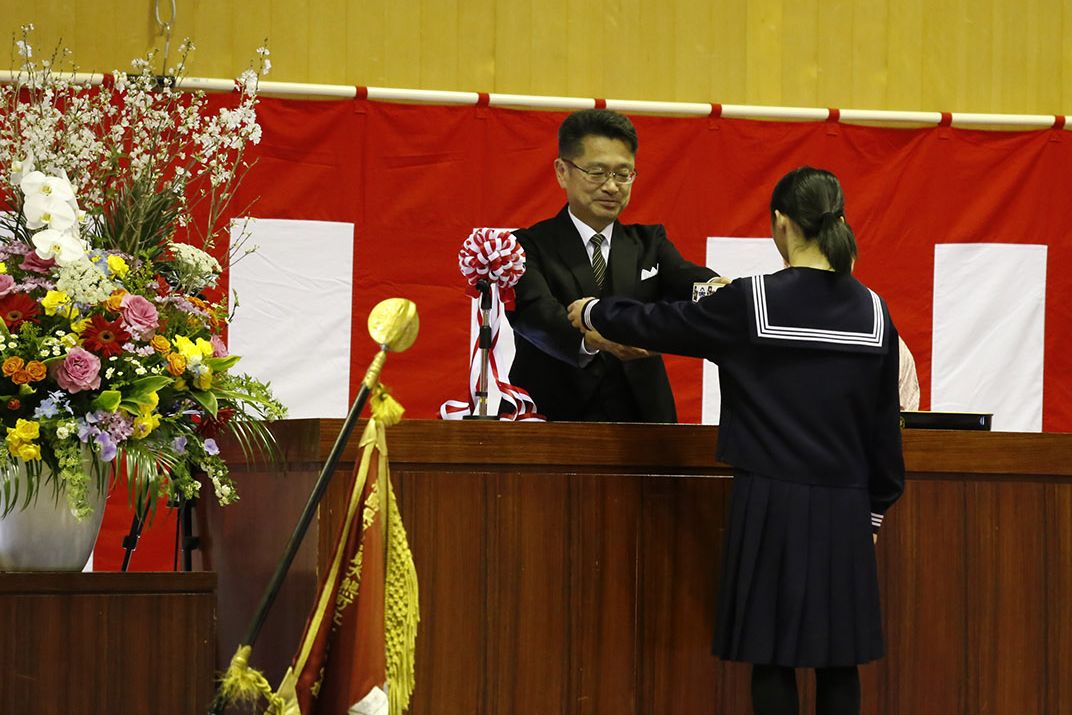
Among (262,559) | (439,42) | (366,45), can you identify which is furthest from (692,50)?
(262,559)

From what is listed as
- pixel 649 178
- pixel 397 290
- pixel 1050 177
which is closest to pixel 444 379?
pixel 397 290

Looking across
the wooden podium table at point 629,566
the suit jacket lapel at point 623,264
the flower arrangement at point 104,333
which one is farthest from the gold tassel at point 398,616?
the suit jacket lapel at point 623,264

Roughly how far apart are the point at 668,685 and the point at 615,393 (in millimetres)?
658

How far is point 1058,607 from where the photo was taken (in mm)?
2557

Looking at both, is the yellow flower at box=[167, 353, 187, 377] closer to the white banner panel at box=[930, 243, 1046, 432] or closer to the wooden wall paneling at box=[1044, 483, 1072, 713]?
the wooden wall paneling at box=[1044, 483, 1072, 713]

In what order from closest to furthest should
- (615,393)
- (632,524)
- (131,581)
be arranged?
(131,581)
(632,524)
(615,393)

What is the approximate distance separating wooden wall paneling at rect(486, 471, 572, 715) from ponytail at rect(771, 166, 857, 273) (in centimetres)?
60

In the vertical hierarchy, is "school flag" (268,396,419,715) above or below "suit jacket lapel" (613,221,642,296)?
below

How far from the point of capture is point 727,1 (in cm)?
459

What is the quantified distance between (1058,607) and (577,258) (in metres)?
1.17

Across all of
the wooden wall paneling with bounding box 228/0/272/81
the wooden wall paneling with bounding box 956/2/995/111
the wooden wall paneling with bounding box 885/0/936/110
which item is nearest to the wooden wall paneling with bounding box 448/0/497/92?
Result: the wooden wall paneling with bounding box 228/0/272/81

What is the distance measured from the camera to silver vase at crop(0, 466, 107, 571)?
2082 millimetres

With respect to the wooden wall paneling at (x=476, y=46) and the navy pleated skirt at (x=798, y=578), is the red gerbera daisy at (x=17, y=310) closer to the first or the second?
the navy pleated skirt at (x=798, y=578)

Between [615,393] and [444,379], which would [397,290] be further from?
[615,393]
